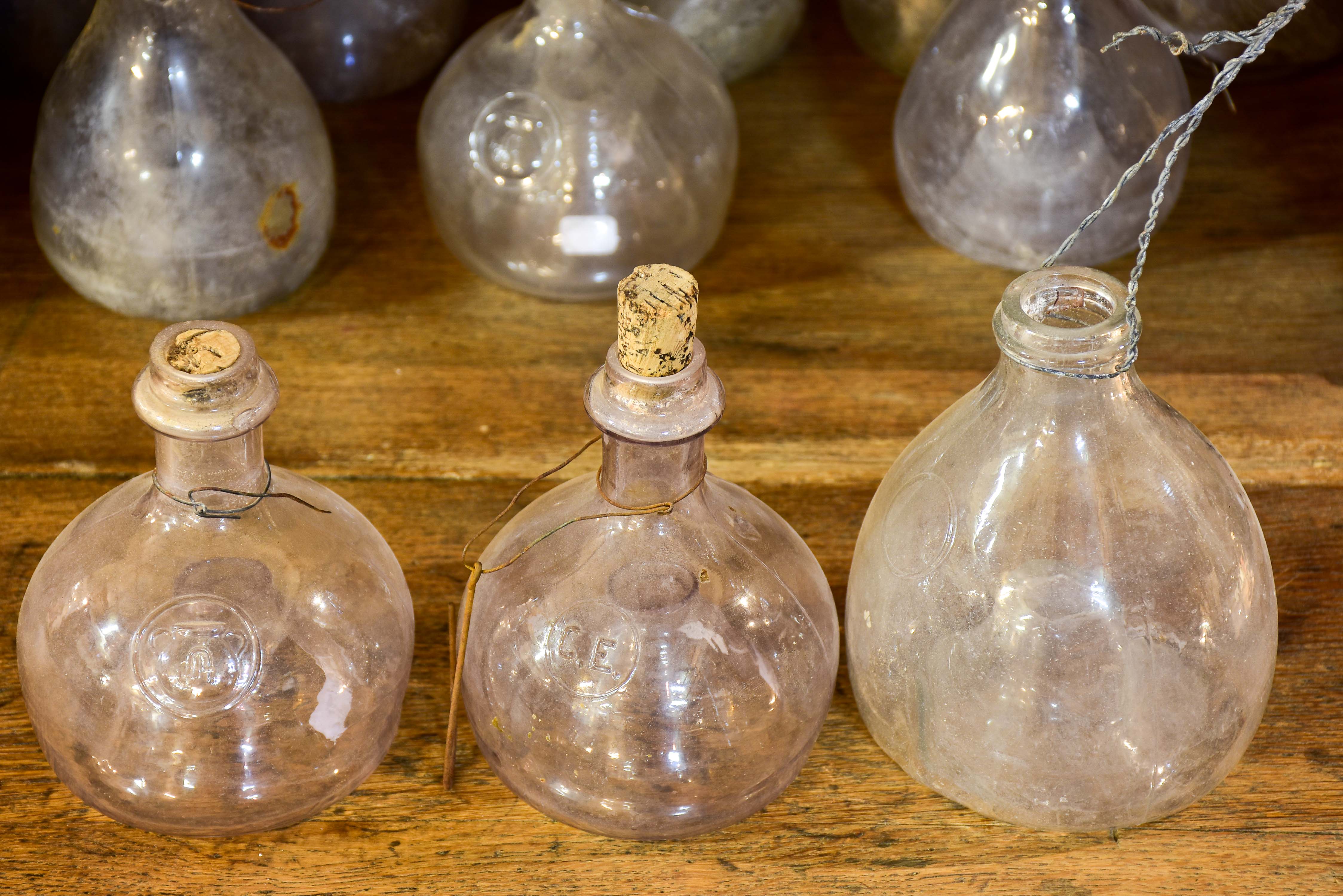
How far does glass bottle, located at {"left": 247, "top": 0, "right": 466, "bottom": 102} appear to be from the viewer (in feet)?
2.64

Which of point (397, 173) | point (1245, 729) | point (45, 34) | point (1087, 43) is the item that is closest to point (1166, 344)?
point (1087, 43)

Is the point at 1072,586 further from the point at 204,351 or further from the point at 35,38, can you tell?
the point at 35,38

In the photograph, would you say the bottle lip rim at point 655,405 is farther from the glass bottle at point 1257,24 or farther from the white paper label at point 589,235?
the glass bottle at point 1257,24

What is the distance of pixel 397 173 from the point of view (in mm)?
822

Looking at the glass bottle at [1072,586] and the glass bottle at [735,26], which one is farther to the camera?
the glass bottle at [735,26]

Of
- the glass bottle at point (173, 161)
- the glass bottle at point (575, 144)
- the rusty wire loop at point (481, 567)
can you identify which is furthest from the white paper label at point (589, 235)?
the rusty wire loop at point (481, 567)

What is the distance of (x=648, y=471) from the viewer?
17.2 inches

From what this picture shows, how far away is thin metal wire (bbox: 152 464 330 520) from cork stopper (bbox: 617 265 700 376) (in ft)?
0.39

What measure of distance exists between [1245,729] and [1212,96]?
0.20m

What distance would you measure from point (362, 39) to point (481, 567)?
0.47m

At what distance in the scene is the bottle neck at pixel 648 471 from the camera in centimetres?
43

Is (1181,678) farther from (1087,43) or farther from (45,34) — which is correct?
(45,34)

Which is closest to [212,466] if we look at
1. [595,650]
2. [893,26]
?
[595,650]

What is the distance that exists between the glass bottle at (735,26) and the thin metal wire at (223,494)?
0.44m
